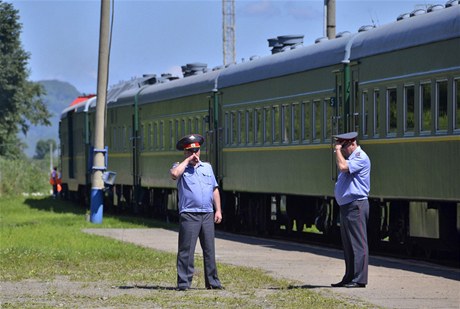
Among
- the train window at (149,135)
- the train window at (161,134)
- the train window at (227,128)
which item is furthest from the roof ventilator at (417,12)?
the train window at (149,135)

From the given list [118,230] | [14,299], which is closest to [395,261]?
[14,299]

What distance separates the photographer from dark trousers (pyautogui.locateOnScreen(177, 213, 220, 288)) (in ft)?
55.6

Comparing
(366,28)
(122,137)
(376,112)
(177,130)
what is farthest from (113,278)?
(122,137)

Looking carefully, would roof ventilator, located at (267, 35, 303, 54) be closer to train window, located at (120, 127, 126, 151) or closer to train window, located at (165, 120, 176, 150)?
train window, located at (165, 120, 176, 150)

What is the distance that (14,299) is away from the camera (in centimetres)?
1580

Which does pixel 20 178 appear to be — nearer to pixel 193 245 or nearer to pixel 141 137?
pixel 141 137

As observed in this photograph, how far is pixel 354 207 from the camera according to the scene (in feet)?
55.8

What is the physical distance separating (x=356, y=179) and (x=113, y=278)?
3.56 metres

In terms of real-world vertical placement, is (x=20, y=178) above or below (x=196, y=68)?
below

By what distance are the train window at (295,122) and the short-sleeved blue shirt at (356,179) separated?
10.2 metres

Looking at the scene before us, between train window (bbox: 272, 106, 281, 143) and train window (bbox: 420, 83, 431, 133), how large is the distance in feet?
24.1

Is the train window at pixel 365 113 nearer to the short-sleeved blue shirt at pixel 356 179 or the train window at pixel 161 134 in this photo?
the short-sleeved blue shirt at pixel 356 179

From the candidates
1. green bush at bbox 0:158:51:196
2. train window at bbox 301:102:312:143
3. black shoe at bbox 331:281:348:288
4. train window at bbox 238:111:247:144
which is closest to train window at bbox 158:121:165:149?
train window at bbox 238:111:247:144

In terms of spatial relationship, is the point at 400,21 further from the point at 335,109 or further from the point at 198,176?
the point at 198,176
